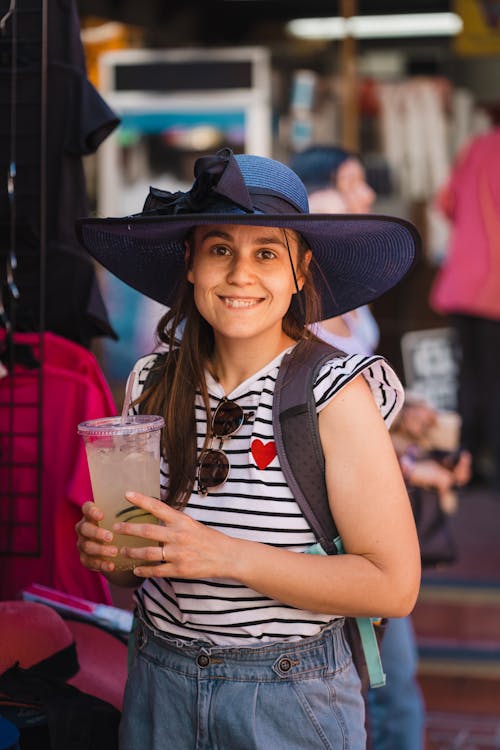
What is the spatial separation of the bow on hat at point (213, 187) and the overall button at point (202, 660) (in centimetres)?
71

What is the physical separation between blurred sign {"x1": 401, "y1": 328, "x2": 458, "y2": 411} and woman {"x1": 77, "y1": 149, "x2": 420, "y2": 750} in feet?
16.6

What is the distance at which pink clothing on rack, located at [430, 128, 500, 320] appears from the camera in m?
6.28

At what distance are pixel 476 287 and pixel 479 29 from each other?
1620 mm

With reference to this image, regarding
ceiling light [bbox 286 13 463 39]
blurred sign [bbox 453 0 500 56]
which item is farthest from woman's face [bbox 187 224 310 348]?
ceiling light [bbox 286 13 463 39]

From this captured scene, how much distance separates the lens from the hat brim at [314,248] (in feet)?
5.82

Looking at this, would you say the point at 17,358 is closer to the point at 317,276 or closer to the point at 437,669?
the point at 317,276

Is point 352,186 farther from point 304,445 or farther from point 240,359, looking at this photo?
point 304,445

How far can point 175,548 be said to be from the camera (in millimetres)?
1649

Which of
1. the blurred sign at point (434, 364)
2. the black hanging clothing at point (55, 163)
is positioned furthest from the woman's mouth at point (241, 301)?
the blurred sign at point (434, 364)

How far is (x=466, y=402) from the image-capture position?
22.7 feet

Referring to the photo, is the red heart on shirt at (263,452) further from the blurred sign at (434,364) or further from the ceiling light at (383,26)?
the ceiling light at (383,26)

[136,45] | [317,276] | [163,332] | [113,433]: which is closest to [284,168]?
[317,276]

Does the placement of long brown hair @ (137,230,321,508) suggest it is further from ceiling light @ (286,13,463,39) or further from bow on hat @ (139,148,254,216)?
ceiling light @ (286,13,463,39)

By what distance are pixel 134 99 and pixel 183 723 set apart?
5534 millimetres
